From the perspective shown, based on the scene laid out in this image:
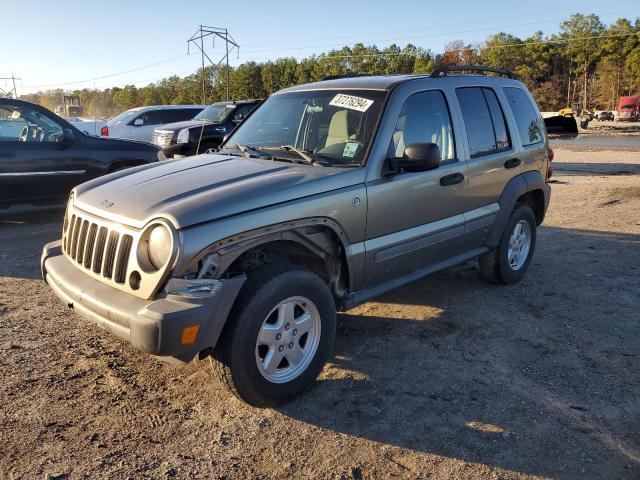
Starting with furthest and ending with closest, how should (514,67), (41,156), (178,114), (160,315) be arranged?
(514,67) < (178,114) < (41,156) < (160,315)

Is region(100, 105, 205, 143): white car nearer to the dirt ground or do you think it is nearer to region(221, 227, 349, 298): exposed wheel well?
the dirt ground

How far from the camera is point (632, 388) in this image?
11.9 feet

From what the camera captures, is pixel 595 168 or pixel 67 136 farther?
pixel 595 168

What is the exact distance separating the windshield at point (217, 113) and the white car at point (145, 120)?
248 cm

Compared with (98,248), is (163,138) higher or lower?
higher

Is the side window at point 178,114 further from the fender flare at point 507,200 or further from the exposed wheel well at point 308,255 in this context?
the exposed wheel well at point 308,255

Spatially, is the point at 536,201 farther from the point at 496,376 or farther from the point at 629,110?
the point at 629,110

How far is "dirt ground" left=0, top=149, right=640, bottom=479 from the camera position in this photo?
2.83 m

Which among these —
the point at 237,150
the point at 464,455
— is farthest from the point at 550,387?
the point at 237,150

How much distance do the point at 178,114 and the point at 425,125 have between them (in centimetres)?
1428

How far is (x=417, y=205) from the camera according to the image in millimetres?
4176

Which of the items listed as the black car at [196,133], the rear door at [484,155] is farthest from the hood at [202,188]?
the black car at [196,133]

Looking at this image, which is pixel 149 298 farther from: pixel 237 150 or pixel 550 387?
pixel 550 387

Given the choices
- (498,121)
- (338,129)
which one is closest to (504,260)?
(498,121)
